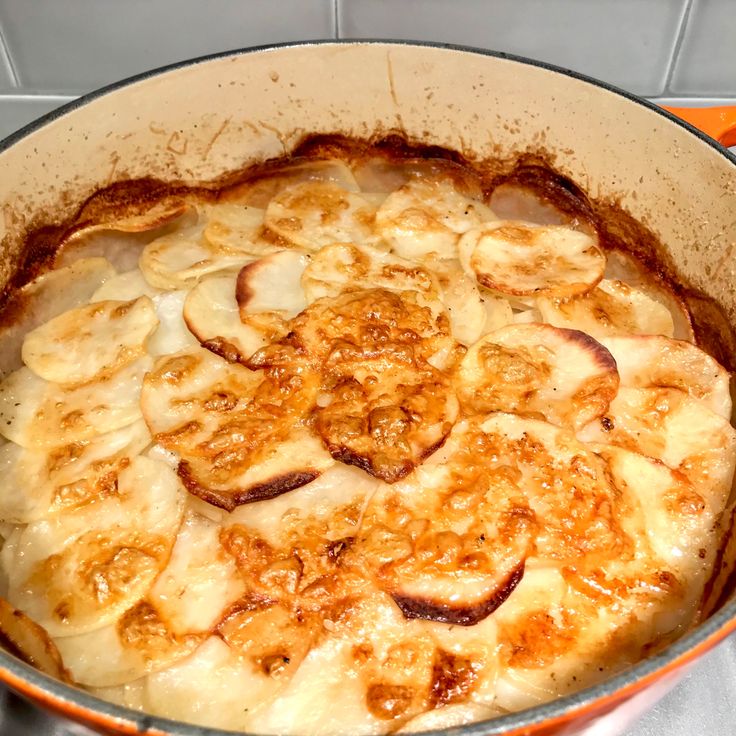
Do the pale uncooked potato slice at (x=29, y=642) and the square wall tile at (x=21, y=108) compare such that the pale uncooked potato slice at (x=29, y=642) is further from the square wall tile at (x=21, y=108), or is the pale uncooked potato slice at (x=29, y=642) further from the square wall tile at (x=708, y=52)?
the square wall tile at (x=708, y=52)

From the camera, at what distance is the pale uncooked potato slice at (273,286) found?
1758 mm

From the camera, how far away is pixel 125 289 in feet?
6.21

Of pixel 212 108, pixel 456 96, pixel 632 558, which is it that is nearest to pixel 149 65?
pixel 212 108

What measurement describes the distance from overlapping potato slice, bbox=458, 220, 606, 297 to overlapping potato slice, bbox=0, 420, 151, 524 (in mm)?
853

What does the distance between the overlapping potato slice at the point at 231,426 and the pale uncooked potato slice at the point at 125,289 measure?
0.29 metres

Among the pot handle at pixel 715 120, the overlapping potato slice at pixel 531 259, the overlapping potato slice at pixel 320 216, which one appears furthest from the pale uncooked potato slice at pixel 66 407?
the pot handle at pixel 715 120

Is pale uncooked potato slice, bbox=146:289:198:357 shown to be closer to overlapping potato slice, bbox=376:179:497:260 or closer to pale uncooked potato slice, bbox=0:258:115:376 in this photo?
pale uncooked potato slice, bbox=0:258:115:376

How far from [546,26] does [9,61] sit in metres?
1.58

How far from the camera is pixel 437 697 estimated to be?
123 cm

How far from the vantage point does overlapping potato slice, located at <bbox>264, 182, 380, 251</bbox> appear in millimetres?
1949

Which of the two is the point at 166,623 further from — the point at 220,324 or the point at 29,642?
the point at 220,324

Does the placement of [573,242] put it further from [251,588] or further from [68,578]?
[68,578]

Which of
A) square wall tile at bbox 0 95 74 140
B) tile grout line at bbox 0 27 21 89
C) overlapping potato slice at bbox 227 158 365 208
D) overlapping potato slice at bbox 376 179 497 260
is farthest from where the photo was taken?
square wall tile at bbox 0 95 74 140

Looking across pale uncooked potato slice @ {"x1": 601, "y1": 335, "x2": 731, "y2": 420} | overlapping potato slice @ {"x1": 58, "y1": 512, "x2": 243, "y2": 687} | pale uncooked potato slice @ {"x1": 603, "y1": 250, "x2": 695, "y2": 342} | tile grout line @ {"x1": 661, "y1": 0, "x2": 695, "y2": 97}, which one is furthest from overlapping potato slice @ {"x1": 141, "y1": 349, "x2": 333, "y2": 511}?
tile grout line @ {"x1": 661, "y1": 0, "x2": 695, "y2": 97}
